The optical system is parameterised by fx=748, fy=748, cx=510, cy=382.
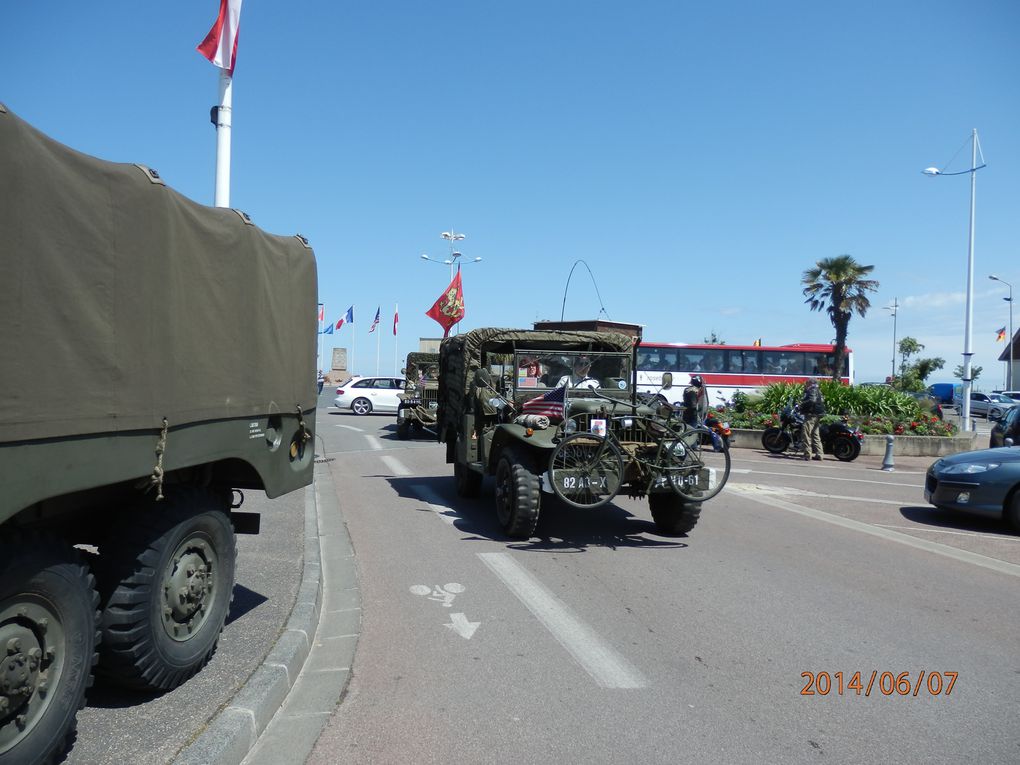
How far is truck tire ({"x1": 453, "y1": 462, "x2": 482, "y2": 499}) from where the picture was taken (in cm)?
1045

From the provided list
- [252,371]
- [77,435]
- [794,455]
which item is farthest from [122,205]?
[794,455]

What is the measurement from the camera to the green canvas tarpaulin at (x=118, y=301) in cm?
266

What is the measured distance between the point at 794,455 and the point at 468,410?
11.9 metres

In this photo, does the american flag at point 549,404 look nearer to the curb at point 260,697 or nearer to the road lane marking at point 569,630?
the road lane marking at point 569,630

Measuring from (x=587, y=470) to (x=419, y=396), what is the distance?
14236 mm

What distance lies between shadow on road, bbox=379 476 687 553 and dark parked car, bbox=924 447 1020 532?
12.8 ft

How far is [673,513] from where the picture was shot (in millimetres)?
8391

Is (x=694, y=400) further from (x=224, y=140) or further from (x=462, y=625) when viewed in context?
(x=462, y=625)

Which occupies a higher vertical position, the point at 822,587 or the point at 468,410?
the point at 468,410

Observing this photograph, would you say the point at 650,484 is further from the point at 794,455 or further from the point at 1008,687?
the point at 794,455

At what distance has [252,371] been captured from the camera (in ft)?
14.8

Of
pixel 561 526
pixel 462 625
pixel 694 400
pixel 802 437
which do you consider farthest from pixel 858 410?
pixel 462 625

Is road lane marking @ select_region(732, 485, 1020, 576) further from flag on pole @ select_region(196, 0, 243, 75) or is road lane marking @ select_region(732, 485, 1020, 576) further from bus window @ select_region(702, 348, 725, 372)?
bus window @ select_region(702, 348, 725, 372)

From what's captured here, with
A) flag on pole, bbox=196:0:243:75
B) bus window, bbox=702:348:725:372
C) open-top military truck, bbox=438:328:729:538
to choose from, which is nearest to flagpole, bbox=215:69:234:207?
flag on pole, bbox=196:0:243:75
